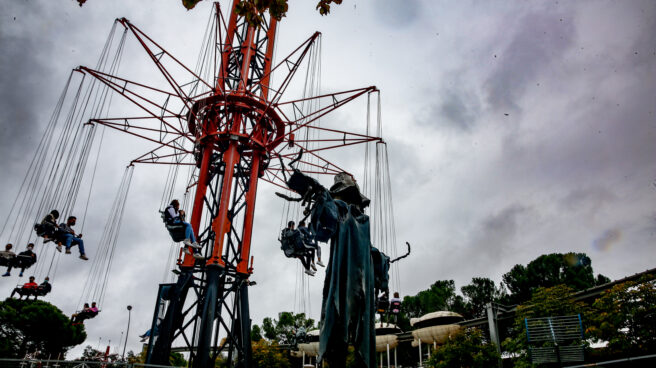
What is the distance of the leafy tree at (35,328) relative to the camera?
30.0 meters

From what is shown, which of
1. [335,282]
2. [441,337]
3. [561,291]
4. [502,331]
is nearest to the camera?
[335,282]

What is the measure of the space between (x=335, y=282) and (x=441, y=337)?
22.8 m

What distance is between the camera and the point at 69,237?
1207cm

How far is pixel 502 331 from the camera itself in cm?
3531

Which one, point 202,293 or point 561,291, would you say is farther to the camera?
point 561,291

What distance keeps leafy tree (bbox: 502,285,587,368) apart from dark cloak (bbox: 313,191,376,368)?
15410 millimetres

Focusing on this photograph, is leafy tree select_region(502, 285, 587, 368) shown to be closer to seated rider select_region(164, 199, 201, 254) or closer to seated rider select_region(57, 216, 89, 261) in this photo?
seated rider select_region(164, 199, 201, 254)

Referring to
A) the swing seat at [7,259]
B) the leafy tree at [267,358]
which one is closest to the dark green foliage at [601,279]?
the leafy tree at [267,358]

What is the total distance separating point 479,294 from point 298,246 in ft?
128

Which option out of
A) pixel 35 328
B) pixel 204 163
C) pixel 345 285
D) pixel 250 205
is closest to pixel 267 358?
pixel 35 328

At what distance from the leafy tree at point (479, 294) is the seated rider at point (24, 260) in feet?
132

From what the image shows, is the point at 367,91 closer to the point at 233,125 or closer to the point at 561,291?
the point at 233,125

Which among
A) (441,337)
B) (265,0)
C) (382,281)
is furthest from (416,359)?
(265,0)

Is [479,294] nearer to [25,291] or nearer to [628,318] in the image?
[628,318]
